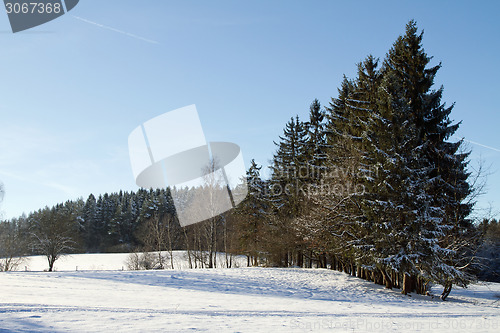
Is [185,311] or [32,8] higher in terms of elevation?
[32,8]

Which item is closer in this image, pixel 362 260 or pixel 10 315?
pixel 10 315

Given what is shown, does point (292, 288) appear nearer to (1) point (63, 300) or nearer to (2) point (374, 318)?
(2) point (374, 318)

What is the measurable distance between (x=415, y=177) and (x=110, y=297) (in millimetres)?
14151

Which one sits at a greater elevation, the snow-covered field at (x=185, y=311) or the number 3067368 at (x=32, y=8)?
the number 3067368 at (x=32, y=8)

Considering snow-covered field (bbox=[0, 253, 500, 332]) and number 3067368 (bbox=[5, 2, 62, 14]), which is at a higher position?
number 3067368 (bbox=[5, 2, 62, 14])

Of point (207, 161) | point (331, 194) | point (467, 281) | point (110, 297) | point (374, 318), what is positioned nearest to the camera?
point (374, 318)

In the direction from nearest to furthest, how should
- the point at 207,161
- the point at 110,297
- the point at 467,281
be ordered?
the point at 110,297 < the point at 467,281 < the point at 207,161

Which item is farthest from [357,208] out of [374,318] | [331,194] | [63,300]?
[63,300]

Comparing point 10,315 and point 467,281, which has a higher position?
point 10,315

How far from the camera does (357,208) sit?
59.0 ft

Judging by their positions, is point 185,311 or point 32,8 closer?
point 32,8

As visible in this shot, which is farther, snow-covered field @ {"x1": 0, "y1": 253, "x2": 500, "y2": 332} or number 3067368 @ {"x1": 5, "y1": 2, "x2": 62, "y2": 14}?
number 3067368 @ {"x1": 5, "y1": 2, "x2": 62, "y2": 14}

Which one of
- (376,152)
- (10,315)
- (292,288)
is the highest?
(376,152)

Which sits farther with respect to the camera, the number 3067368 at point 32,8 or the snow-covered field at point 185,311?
the number 3067368 at point 32,8
